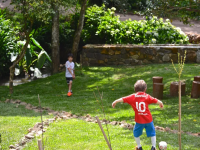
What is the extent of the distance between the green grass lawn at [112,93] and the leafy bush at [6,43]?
2.46 metres

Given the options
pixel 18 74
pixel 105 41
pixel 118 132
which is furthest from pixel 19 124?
pixel 105 41

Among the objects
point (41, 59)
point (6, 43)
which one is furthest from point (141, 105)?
point (6, 43)

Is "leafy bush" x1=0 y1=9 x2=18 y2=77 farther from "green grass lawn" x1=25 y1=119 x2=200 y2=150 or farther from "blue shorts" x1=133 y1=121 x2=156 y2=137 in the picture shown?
"blue shorts" x1=133 y1=121 x2=156 y2=137

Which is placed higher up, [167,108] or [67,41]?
[67,41]

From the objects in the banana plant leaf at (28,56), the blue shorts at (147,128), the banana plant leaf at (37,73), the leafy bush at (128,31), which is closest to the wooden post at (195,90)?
the blue shorts at (147,128)

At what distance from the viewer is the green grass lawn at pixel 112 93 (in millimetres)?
6953

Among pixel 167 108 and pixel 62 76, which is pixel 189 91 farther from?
pixel 62 76

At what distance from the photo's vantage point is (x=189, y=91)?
29.6 feet

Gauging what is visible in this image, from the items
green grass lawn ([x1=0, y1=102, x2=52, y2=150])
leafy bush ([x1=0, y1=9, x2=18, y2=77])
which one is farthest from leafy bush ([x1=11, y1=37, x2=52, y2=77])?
green grass lawn ([x1=0, y1=102, x2=52, y2=150])

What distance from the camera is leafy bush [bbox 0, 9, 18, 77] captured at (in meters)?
13.4

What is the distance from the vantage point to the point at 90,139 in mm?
5445

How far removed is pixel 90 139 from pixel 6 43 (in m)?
9.22

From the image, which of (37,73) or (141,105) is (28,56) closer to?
(37,73)

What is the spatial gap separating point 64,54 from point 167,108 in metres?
9.33
